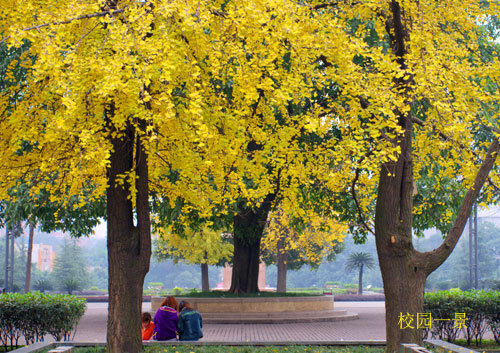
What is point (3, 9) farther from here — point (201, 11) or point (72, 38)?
point (201, 11)

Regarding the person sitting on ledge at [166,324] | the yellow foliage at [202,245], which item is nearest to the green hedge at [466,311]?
the person sitting on ledge at [166,324]

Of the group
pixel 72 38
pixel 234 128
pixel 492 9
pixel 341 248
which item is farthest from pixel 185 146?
pixel 341 248

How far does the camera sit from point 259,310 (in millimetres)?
22688

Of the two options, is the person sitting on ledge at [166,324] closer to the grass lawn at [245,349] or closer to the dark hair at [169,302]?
the dark hair at [169,302]

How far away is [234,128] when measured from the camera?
9164mm

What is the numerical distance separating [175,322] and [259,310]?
11.6 m

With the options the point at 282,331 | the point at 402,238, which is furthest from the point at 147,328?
the point at 282,331

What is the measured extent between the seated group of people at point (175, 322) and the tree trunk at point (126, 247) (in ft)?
5.29

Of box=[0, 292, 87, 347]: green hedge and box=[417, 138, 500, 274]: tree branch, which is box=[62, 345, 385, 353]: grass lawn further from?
box=[0, 292, 87, 347]: green hedge

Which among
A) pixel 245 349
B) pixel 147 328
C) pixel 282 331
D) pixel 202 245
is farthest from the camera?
pixel 202 245

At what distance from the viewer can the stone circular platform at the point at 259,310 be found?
72.2ft

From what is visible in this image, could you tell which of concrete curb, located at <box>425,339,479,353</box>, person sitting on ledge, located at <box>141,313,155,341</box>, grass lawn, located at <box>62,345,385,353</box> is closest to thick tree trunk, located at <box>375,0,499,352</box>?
concrete curb, located at <box>425,339,479,353</box>

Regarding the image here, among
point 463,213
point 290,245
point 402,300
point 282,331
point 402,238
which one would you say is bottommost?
point 282,331

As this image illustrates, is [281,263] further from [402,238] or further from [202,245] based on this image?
[402,238]
